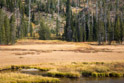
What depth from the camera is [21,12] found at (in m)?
139

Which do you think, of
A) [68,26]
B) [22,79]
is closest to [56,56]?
[22,79]

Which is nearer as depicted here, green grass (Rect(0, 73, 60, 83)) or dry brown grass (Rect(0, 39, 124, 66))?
green grass (Rect(0, 73, 60, 83))

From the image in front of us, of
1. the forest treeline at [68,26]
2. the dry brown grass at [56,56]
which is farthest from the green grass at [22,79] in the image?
the forest treeline at [68,26]

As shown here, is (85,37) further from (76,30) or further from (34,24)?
(34,24)

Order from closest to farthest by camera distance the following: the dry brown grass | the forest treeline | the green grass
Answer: the green grass < the dry brown grass < the forest treeline

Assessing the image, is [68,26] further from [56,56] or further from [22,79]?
[22,79]

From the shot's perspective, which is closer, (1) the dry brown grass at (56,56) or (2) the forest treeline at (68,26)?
(1) the dry brown grass at (56,56)

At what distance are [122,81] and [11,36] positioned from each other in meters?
61.9

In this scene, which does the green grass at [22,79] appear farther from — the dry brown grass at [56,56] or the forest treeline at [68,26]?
the forest treeline at [68,26]

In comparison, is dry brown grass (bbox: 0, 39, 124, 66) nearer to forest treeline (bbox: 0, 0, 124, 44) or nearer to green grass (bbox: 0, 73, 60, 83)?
green grass (bbox: 0, 73, 60, 83)

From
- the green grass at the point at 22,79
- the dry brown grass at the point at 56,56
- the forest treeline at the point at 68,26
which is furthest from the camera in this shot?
the forest treeline at the point at 68,26

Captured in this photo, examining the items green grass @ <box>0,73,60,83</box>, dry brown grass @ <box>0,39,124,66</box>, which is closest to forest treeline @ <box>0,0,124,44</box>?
dry brown grass @ <box>0,39,124,66</box>

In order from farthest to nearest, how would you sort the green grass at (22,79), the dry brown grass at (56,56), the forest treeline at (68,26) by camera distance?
1. the forest treeline at (68,26)
2. the dry brown grass at (56,56)
3. the green grass at (22,79)

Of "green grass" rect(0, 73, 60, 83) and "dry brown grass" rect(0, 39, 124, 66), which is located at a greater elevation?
"green grass" rect(0, 73, 60, 83)
